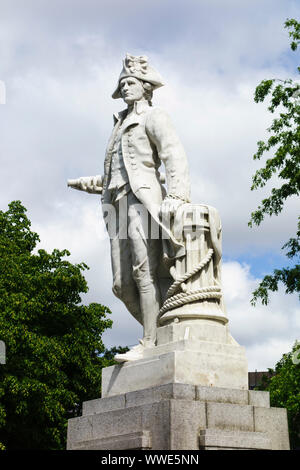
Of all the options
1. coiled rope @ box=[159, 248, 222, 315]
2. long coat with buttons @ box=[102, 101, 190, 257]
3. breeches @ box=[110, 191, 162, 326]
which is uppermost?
long coat with buttons @ box=[102, 101, 190, 257]

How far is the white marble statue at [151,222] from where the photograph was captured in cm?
808

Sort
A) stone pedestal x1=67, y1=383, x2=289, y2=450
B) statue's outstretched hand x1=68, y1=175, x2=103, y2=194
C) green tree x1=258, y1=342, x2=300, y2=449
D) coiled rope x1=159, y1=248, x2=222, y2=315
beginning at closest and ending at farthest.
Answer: stone pedestal x1=67, y1=383, x2=289, y2=450
coiled rope x1=159, y1=248, x2=222, y2=315
statue's outstretched hand x1=68, y1=175, x2=103, y2=194
green tree x1=258, y1=342, x2=300, y2=449

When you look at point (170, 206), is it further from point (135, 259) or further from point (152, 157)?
point (152, 157)

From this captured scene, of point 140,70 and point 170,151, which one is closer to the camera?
point 170,151

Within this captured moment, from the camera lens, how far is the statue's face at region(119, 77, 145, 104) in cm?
934

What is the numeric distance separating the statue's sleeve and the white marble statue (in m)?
0.01

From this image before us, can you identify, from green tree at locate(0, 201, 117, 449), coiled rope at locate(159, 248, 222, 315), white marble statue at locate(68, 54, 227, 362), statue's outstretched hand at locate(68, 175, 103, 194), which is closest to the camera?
coiled rope at locate(159, 248, 222, 315)

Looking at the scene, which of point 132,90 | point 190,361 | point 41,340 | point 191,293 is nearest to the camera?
point 190,361

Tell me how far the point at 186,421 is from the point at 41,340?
603 inches

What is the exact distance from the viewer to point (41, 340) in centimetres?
2162

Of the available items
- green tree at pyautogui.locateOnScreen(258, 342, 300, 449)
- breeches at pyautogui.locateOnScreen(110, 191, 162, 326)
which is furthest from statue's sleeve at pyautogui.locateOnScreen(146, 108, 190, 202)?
green tree at pyautogui.locateOnScreen(258, 342, 300, 449)

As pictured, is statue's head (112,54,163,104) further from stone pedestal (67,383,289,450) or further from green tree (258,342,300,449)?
green tree (258,342,300,449)

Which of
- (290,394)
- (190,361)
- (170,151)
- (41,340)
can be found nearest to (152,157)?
(170,151)

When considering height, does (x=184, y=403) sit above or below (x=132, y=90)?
below
